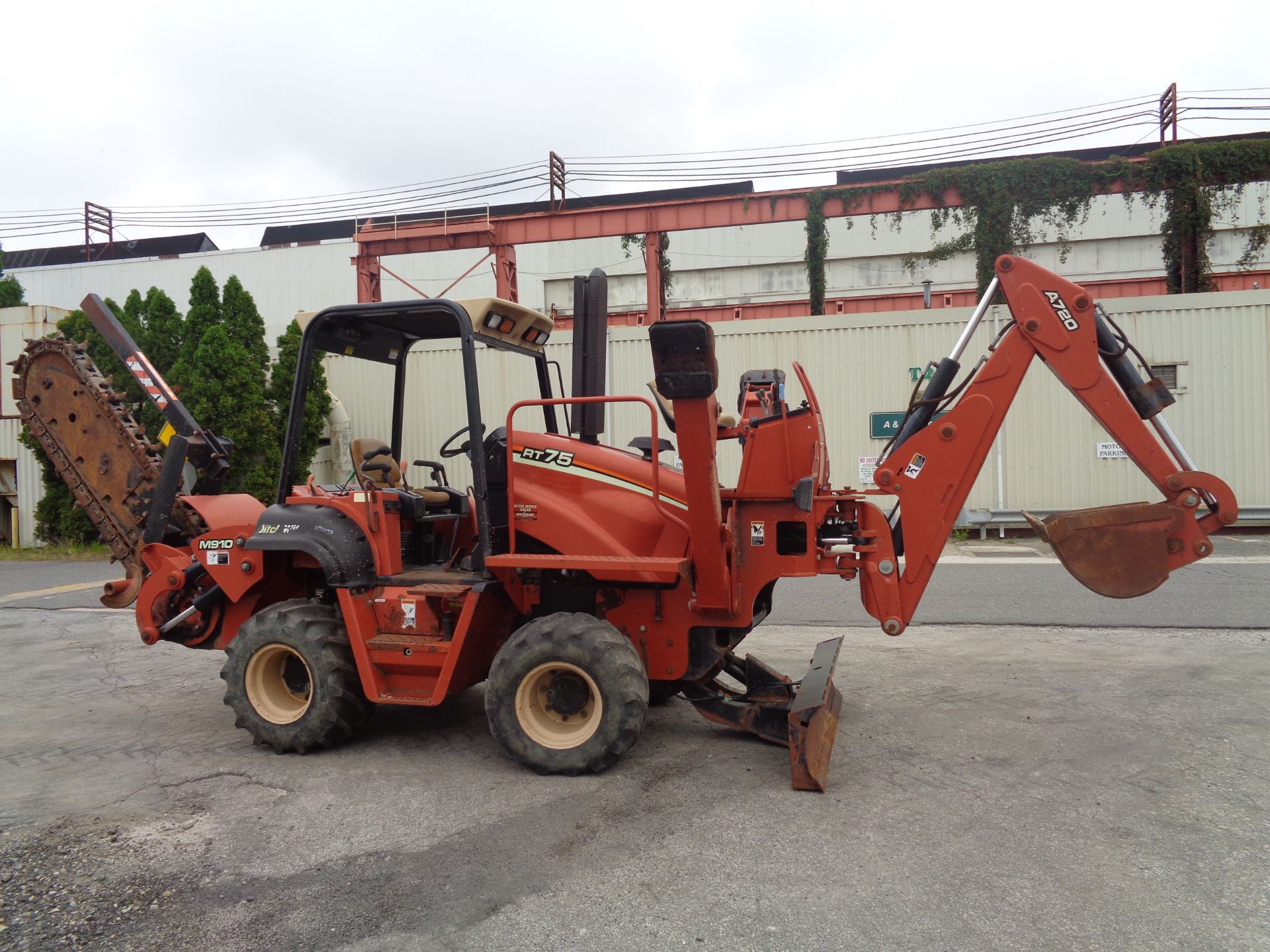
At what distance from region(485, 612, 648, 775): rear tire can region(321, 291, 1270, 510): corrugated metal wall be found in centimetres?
1013

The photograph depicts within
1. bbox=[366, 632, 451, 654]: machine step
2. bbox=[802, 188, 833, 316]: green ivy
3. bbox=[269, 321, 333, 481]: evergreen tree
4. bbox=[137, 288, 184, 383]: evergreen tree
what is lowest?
bbox=[366, 632, 451, 654]: machine step

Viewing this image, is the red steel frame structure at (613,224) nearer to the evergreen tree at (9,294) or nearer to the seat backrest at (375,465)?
the evergreen tree at (9,294)

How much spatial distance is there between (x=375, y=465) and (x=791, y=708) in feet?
9.26

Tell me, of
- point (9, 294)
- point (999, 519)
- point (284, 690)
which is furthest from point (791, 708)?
point (9, 294)

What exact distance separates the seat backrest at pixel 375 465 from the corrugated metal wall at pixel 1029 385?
29.1 ft

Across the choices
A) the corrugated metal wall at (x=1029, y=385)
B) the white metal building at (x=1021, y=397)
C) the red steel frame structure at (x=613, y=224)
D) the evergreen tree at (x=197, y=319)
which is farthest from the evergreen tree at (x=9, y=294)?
the corrugated metal wall at (x=1029, y=385)

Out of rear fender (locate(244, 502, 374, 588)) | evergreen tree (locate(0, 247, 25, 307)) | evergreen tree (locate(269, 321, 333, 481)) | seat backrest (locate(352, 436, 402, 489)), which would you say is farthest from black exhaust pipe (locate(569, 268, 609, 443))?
evergreen tree (locate(0, 247, 25, 307))

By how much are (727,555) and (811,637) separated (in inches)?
155

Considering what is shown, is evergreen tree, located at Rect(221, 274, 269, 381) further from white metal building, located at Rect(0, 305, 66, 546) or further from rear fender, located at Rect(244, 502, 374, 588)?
rear fender, located at Rect(244, 502, 374, 588)

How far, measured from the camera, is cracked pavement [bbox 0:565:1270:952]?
327 cm

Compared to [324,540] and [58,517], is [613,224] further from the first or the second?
[324,540]

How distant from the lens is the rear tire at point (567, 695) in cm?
464

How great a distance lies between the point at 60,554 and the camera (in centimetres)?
1672

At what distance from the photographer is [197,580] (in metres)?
5.95
